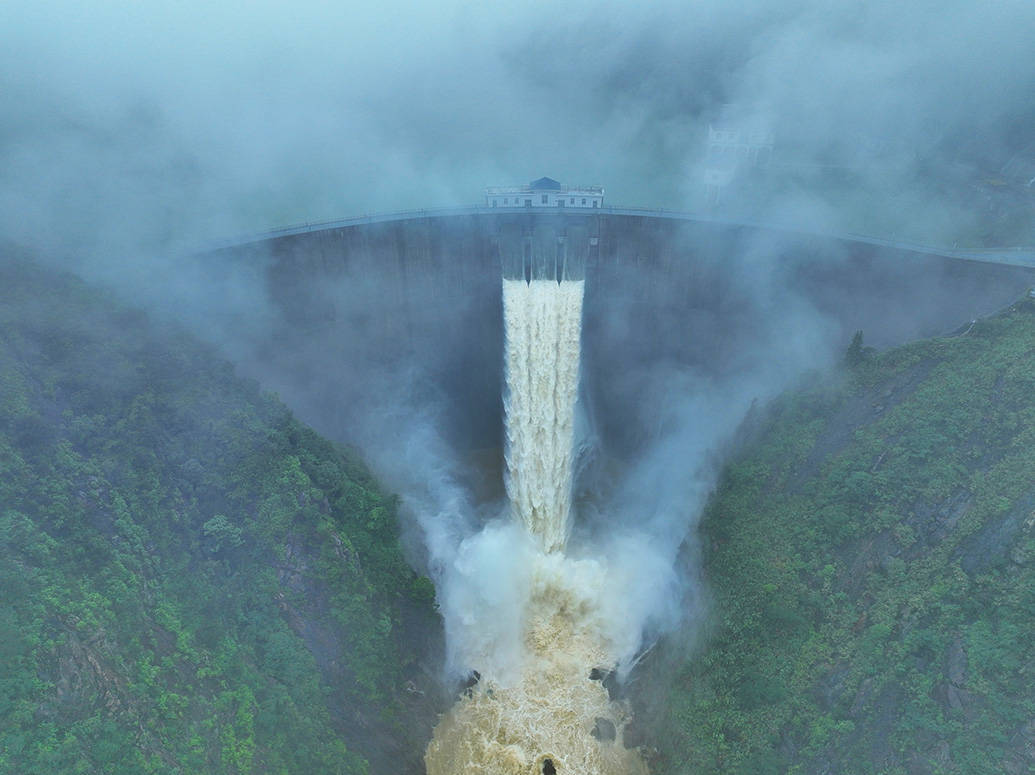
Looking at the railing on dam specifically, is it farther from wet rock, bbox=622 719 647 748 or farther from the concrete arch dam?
wet rock, bbox=622 719 647 748

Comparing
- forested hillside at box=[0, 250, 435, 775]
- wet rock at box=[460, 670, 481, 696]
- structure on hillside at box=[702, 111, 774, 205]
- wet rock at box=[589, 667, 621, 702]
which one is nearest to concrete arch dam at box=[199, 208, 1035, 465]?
forested hillside at box=[0, 250, 435, 775]

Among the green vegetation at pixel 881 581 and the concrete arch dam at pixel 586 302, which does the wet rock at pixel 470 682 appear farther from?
the concrete arch dam at pixel 586 302

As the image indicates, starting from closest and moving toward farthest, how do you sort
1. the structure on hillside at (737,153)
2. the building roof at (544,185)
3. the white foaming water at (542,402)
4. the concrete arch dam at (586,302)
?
the concrete arch dam at (586,302)
the white foaming water at (542,402)
the building roof at (544,185)
the structure on hillside at (737,153)

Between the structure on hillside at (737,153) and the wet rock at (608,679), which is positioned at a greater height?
the structure on hillside at (737,153)

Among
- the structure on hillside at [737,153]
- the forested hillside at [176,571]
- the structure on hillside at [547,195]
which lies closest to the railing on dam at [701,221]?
the structure on hillside at [547,195]

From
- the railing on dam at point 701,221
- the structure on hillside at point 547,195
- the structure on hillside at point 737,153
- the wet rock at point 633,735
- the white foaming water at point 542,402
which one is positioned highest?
the structure on hillside at point 737,153

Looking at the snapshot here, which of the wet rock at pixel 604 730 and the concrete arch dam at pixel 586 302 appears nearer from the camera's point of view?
the wet rock at pixel 604 730
